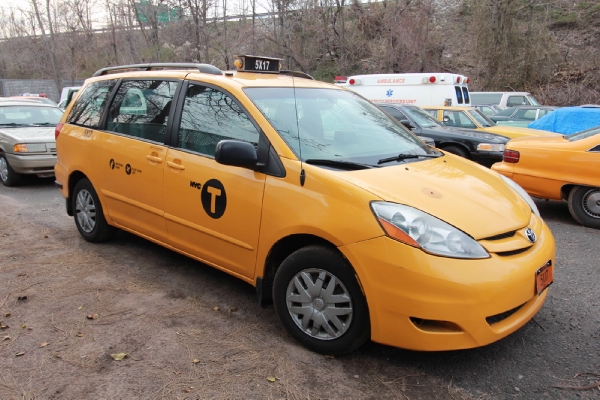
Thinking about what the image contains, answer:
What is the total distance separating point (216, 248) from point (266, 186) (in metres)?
0.75

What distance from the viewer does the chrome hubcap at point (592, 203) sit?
602cm

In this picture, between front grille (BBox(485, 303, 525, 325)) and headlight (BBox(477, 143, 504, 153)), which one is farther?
headlight (BBox(477, 143, 504, 153))

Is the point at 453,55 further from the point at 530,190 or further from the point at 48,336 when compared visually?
the point at 48,336

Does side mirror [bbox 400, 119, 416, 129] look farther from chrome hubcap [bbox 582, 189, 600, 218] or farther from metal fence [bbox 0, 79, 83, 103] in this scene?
metal fence [bbox 0, 79, 83, 103]

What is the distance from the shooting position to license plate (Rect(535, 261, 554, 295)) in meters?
2.90

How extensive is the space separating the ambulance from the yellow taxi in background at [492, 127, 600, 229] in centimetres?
761

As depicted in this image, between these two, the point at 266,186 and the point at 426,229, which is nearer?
the point at 426,229

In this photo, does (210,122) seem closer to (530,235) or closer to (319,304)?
(319,304)

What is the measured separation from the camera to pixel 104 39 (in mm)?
35375

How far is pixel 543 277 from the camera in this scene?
9.80 ft

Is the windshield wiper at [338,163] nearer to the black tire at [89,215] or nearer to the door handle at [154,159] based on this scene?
the door handle at [154,159]

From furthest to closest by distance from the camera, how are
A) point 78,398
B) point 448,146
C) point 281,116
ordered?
point 448,146 → point 281,116 → point 78,398

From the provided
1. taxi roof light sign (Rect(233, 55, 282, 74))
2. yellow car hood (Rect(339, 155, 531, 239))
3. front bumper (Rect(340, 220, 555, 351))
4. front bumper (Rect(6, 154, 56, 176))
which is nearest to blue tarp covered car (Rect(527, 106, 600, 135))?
yellow car hood (Rect(339, 155, 531, 239))

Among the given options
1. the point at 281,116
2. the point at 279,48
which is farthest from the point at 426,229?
the point at 279,48
